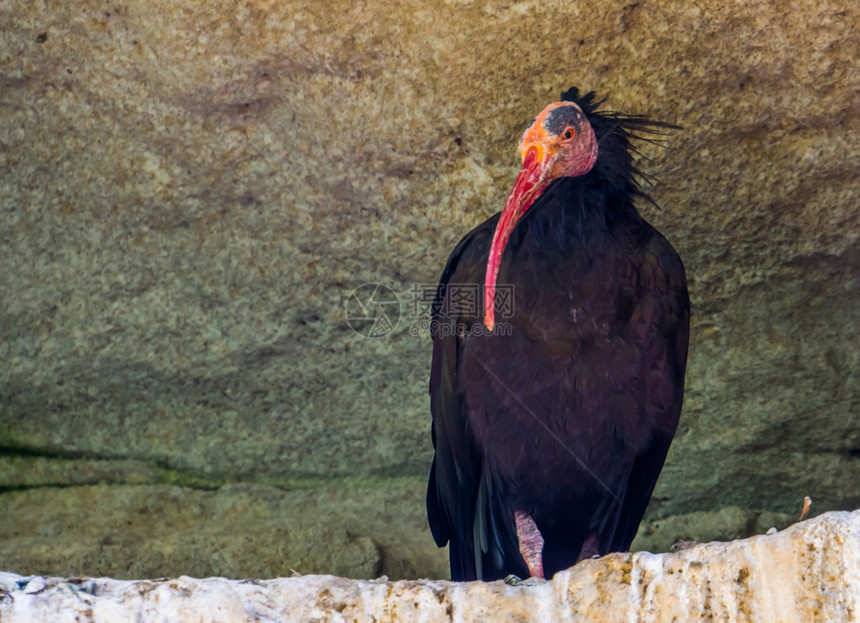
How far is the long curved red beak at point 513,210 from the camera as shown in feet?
10.7

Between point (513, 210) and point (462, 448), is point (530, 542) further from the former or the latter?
point (513, 210)

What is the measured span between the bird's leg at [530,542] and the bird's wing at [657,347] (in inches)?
11.2

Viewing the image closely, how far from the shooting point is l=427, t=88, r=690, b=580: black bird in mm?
3324

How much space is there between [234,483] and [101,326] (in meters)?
0.98

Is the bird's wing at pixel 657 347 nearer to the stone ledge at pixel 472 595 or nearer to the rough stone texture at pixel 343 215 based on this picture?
the rough stone texture at pixel 343 215

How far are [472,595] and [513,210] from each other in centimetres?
140

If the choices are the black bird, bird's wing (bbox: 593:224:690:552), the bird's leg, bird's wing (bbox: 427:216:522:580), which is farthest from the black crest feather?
the bird's leg

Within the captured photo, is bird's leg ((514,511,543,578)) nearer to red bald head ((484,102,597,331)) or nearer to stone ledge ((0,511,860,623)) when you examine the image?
red bald head ((484,102,597,331))

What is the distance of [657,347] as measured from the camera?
3377mm

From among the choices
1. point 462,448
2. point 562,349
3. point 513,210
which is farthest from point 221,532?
Result: point 513,210

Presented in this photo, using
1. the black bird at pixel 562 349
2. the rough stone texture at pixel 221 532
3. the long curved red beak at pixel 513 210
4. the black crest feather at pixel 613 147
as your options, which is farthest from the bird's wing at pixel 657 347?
the rough stone texture at pixel 221 532

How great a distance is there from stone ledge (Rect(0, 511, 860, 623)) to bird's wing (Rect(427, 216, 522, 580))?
1.08 m

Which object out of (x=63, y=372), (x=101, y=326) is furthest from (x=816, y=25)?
(x=63, y=372)

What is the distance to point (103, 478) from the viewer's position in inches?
181
